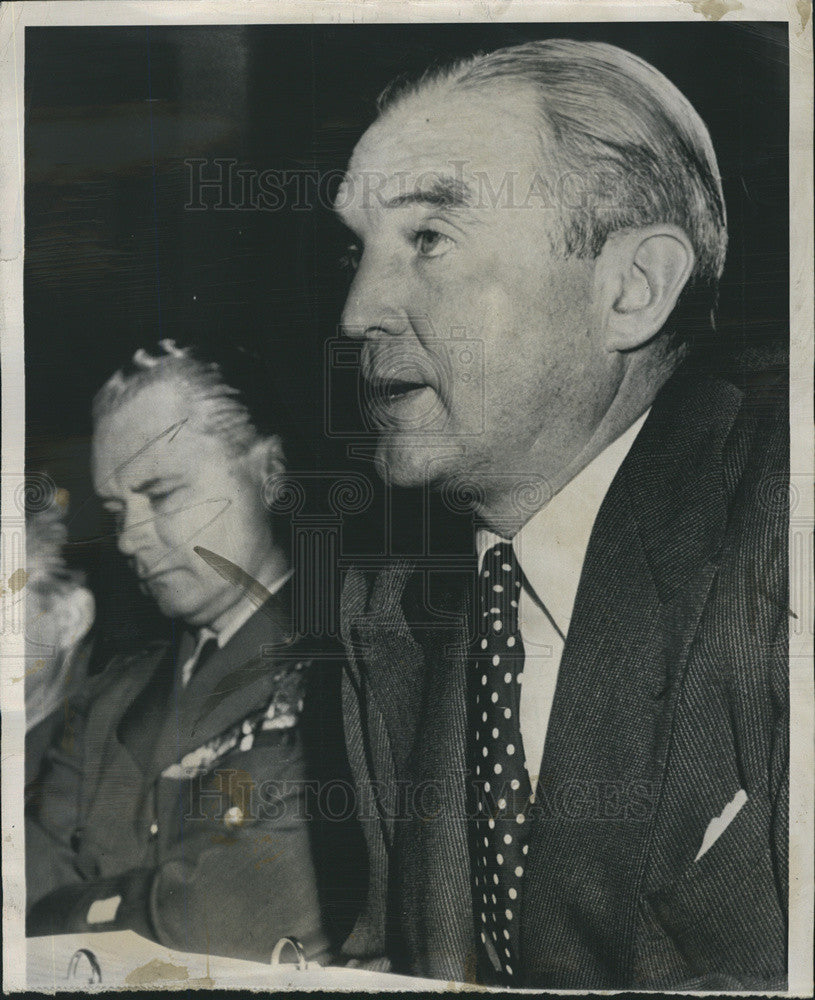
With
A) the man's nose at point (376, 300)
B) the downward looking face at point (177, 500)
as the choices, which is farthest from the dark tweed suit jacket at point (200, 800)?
the man's nose at point (376, 300)

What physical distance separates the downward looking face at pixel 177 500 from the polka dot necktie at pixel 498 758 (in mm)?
458

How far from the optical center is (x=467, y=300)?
5.13ft

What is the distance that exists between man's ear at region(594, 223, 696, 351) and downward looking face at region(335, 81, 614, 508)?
3cm

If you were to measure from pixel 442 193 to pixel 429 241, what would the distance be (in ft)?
0.31

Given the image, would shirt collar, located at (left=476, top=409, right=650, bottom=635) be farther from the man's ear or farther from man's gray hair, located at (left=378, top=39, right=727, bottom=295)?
man's gray hair, located at (left=378, top=39, right=727, bottom=295)

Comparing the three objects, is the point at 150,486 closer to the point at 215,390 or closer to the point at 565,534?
the point at 215,390

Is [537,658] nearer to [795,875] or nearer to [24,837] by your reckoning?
[795,875]

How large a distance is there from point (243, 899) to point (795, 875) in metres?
1.08

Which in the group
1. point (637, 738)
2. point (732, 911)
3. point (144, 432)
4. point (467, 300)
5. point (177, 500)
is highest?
point (467, 300)

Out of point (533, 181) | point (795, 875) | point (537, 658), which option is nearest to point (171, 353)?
point (533, 181)

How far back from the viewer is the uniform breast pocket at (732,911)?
5.11ft

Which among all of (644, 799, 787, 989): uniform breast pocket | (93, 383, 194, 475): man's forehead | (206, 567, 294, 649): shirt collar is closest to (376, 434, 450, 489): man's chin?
(206, 567, 294, 649): shirt collar

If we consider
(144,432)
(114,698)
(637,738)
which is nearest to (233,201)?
(144,432)

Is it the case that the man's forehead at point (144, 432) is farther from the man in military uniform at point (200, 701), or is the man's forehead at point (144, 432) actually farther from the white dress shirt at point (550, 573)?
the white dress shirt at point (550, 573)
